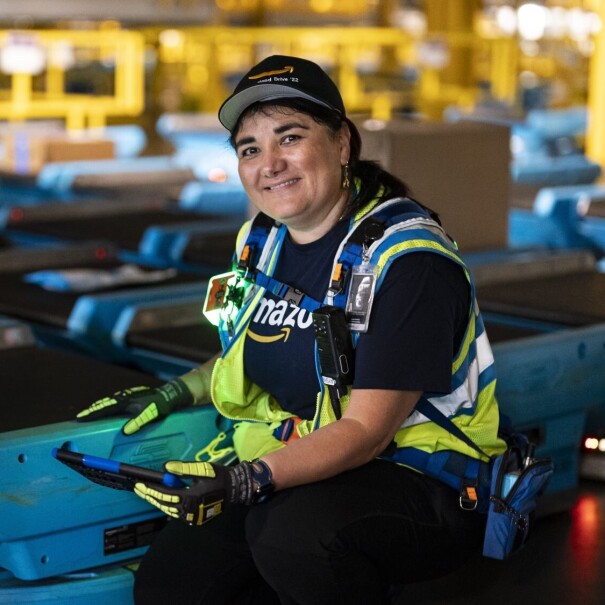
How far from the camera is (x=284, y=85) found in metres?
2.03

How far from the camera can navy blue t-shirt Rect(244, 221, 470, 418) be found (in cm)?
A: 189

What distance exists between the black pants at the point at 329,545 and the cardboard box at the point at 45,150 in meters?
6.24

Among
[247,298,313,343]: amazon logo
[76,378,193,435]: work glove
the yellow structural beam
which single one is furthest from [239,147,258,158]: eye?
the yellow structural beam

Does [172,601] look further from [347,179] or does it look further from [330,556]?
[347,179]

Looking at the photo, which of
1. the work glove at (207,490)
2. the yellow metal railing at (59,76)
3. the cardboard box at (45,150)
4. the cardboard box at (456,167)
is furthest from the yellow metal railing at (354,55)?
the work glove at (207,490)

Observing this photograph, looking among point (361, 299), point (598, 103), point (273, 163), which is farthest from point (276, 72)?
point (598, 103)

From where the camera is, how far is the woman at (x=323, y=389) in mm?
1864

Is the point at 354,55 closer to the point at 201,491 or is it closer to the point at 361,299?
the point at 361,299

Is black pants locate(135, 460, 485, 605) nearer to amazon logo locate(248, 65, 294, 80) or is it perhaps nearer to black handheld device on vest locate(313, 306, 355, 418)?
black handheld device on vest locate(313, 306, 355, 418)

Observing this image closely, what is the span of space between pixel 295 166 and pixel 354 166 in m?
0.14

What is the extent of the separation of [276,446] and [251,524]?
9.5 inches

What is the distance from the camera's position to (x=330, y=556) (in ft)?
6.01

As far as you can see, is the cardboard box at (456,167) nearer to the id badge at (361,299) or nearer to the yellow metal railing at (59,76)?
the id badge at (361,299)

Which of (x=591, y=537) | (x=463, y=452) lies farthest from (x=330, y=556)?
(x=591, y=537)
